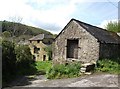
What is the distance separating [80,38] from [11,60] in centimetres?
803

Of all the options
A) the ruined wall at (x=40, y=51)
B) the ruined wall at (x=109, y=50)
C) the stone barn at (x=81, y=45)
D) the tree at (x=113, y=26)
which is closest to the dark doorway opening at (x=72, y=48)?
the stone barn at (x=81, y=45)

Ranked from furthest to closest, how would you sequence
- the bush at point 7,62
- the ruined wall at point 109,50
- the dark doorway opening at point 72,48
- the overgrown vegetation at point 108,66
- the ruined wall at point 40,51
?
the ruined wall at point 40,51
the dark doorway opening at point 72,48
the ruined wall at point 109,50
the bush at point 7,62
the overgrown vegetation at point 108,66

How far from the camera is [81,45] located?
25062 millimetres

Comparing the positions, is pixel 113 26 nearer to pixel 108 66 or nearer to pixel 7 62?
pixel 108 66

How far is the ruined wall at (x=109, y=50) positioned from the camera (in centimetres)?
2431

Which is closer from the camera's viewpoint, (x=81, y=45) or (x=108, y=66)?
(x=108, y=66)

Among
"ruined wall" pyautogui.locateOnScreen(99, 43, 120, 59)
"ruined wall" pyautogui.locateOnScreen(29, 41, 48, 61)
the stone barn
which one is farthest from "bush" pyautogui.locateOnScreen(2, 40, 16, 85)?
"ruined wall" pyautogui.locateOnScreen(29, 41, 48, 61)

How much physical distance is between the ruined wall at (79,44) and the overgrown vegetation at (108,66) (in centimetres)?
123

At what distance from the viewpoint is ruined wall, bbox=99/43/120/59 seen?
24312 mm

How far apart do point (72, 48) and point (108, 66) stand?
5648 millimetres

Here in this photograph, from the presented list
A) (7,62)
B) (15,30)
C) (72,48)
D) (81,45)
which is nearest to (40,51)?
(15,30)

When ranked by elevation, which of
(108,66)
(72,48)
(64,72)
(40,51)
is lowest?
(64,72)

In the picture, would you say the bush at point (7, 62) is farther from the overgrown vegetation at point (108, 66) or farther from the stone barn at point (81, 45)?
the overgrown vegetation at point (108, 66)

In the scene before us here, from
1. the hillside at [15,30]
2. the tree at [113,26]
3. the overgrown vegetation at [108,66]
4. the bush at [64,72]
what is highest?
the hillside at [15,30]
